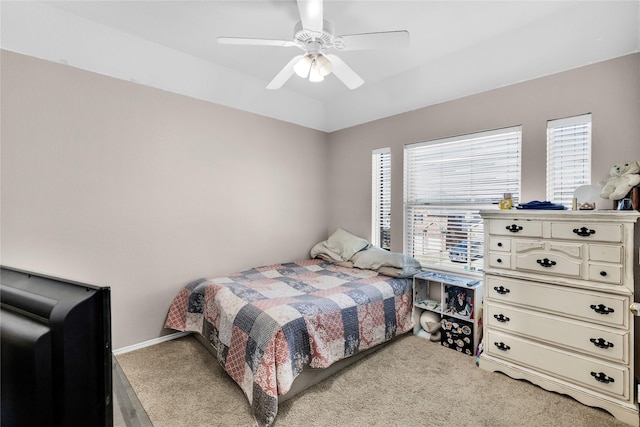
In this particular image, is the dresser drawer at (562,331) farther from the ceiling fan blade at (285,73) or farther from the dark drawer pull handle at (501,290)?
the ceiling fan blade at (285,73)

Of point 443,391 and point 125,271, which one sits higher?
point 125,271

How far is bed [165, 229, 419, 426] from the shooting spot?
1.85m

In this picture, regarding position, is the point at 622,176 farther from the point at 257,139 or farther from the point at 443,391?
the point at 257,139

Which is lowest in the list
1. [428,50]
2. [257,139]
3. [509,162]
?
[509,162]

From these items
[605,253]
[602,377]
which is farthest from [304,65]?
[602,377]

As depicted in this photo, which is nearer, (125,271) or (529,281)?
(529,281)

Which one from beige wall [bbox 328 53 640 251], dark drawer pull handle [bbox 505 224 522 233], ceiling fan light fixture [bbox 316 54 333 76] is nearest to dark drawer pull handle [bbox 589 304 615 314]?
dark drawer pull handle [bbox 505 224 522 233]

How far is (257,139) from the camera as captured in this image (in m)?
3.52

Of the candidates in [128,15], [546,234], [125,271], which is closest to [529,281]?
[546,234]

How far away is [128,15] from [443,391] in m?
3.66

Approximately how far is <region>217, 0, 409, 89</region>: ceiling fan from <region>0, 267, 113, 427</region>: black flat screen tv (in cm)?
179

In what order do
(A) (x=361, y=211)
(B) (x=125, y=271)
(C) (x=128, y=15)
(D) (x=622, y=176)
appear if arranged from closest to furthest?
(D) (x=622, y=176) < (C) (x=128, y=15) < (B) (x=125, y=271) < (A) (x=361, y=211)

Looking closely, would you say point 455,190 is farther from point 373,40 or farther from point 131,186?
point 131,186

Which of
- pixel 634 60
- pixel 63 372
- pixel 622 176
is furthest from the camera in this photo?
pixel 634 60
